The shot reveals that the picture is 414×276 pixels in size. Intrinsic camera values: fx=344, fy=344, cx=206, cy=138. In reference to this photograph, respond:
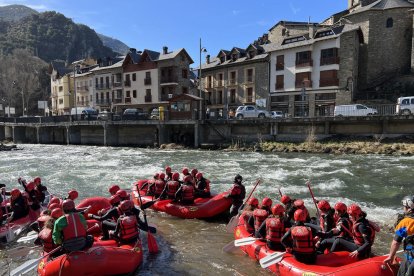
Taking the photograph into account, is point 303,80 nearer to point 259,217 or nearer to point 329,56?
point 329,56

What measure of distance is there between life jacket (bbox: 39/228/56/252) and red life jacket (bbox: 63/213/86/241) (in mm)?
470

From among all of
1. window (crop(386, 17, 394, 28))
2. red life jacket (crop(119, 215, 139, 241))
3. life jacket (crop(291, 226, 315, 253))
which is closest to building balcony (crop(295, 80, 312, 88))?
window (crop(386, 17, 394, 28))

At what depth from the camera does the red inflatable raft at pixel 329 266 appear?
5.65 metres

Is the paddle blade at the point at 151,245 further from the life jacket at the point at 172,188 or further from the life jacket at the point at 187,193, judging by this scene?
the life jacket at the point at 172,188

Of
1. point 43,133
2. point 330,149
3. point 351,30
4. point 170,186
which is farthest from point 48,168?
point 351,30

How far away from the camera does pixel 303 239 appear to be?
639cm

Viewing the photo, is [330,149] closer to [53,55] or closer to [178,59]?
[178,59]

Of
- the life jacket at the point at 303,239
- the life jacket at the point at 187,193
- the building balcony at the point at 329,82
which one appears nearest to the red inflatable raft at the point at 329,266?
the life jacket at the point at 303,239

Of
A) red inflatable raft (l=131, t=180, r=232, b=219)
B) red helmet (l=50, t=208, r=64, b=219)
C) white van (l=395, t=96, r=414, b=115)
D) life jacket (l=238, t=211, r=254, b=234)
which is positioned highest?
white van (l=395, t=96, r=414, b=115)

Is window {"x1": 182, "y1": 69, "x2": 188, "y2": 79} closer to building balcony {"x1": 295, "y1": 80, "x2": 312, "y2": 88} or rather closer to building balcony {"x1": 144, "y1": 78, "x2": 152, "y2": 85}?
building balcony {"x1": 144, "y1": 78, "x2": 152, "y2": 85}

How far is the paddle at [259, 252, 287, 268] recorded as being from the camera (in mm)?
6734

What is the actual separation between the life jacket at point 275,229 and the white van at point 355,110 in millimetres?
23410

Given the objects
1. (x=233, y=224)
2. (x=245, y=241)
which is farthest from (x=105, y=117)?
(x=245, y=241)

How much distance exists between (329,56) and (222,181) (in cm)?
2573
